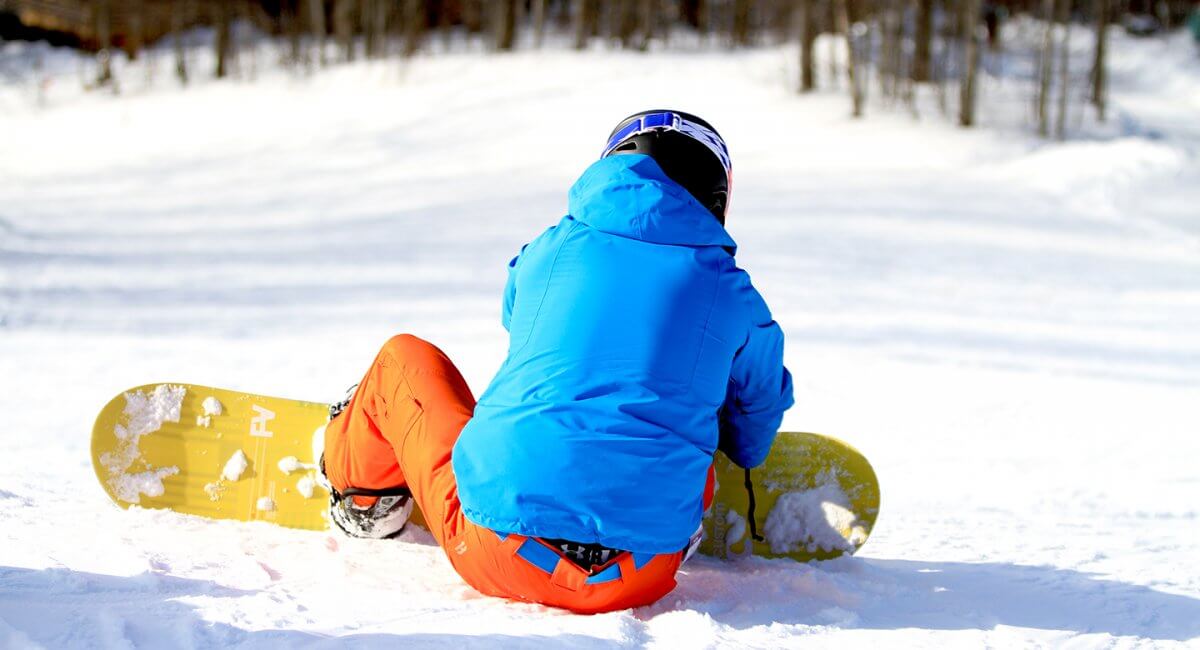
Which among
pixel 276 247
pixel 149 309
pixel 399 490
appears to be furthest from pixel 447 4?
pixel 399 490

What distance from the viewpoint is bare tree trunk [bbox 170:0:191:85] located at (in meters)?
19.1

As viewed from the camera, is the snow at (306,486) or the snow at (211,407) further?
the snow at (211,407)

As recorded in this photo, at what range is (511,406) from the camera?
84.0 inches

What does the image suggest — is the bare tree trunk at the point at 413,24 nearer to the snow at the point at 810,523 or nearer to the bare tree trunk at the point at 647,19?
the bare tree trunk at the point at 647,19

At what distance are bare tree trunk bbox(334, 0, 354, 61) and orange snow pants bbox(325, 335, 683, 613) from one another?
17.9m

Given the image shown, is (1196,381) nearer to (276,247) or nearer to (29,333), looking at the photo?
(29,333)

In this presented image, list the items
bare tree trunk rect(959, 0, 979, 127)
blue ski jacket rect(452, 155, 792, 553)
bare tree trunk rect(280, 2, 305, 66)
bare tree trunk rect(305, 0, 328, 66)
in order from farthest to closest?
bare tree trunk rect(305, 0, 328, 66) → bare tree trunk rect(280, 2, 305, 66) → bare tree trunk rect(959, 0, 979, 127) → blue ski jacket rect(452, 155, 792, 553)

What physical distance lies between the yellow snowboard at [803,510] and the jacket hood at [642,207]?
906 millimetres

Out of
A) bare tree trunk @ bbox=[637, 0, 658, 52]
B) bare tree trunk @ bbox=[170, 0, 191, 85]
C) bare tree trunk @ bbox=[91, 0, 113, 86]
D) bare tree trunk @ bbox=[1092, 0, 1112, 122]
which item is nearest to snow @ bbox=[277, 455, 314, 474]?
bare tree trunk @ bbox=[1092, 0, 1112, 122]

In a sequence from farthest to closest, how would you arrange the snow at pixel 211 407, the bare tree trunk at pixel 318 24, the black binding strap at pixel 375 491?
the bare tree trunk at pixel 318 24
the snow at pixel 211 407
the black binding strap at pixel 375 491

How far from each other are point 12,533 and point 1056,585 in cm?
240

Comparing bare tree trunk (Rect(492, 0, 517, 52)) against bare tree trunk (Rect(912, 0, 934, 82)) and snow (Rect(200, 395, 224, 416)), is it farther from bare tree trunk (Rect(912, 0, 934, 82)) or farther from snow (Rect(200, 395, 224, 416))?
snow (Rect(200, 395, 224, 416))

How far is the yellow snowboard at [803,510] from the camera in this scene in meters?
2.84

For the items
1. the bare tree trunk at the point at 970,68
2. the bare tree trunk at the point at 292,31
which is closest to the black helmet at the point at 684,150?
the bare tree trunk at the point at 970,68
